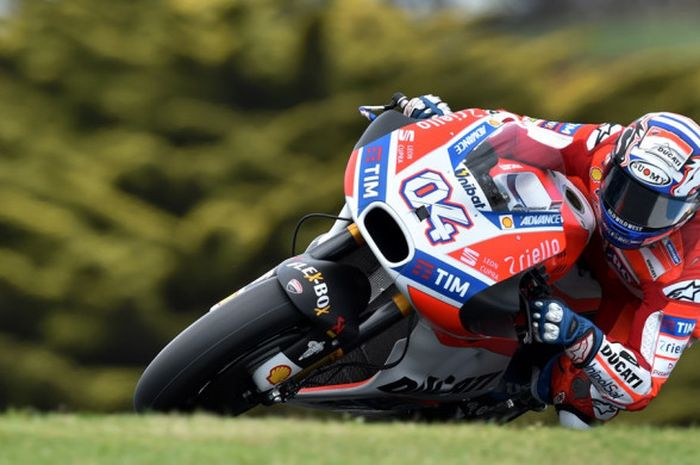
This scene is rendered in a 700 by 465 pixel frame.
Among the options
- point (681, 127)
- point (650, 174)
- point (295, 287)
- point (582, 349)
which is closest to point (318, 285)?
point (295, 287)

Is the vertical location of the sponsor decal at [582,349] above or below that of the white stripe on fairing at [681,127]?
below

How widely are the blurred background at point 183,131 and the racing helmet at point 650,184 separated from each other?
238cm

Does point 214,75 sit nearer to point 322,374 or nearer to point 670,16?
point 322,374

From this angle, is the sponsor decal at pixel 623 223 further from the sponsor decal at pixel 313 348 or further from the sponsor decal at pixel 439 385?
the sponsor decal at pixel 313 348

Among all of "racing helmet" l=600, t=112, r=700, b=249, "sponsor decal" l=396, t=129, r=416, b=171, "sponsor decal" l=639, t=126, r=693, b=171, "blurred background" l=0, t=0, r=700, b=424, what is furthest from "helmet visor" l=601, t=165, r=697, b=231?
"blurred background" l=0, t=0, r=700, b=424

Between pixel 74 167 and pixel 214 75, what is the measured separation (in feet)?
3.49

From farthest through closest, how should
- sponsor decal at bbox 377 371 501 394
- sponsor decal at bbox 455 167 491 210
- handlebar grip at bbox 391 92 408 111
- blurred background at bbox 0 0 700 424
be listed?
blurred background at bbox 0 0 700 424
handlebar grip at bbox 391 92 408 111
sponsor decal at bbox 377 371 501 394
sponsor decal at bbox 455 167 491 210

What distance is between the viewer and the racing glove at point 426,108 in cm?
561

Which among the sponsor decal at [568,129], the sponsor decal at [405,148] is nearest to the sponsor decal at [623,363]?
the sponsor decal at [568,129]

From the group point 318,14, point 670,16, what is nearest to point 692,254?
point 318,14

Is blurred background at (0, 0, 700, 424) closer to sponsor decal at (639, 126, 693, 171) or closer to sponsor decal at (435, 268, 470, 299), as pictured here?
sponsor decal at (639, 126, 693, 171)

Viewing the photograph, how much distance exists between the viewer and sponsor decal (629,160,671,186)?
199 inches

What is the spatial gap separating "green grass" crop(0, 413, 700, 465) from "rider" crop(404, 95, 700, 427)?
0.31m

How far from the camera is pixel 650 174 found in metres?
5.04
